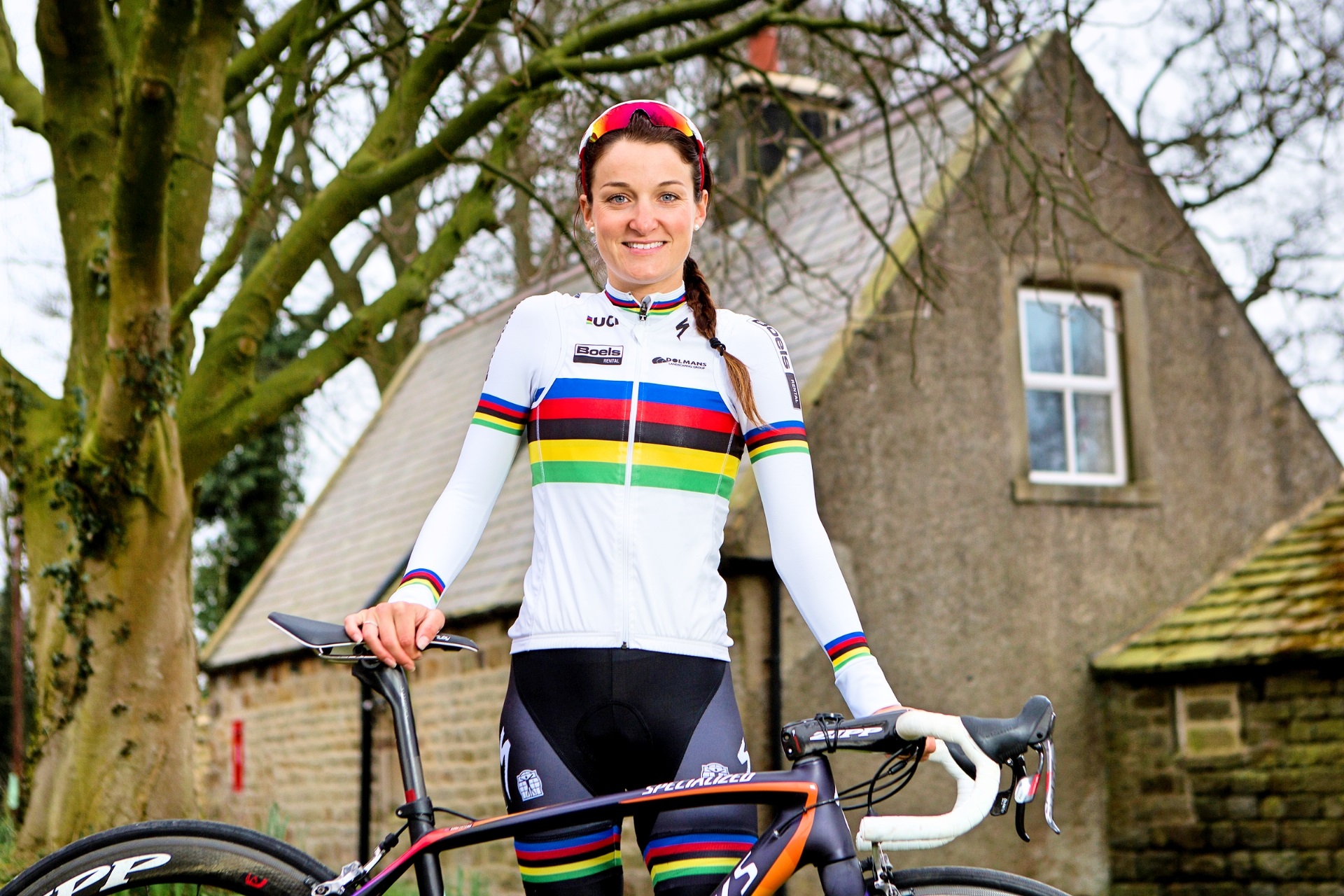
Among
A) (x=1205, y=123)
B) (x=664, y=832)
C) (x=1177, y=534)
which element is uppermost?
(x=1205, y=123)

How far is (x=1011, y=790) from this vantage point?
2006mm

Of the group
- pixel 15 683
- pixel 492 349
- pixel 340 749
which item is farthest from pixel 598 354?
pixel 15 683

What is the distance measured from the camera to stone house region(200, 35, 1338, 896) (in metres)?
10.1

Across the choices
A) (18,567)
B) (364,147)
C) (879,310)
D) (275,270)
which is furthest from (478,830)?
(879,310)

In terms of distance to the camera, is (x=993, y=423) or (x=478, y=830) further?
(x=993, y=423)

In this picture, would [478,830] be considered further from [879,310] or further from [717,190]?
[879,310]

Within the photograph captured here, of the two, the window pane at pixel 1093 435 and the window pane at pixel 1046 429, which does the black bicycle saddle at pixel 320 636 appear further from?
the window pane at pixel 1093 435

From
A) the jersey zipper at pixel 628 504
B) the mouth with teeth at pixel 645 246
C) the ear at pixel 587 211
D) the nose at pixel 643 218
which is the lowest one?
the jersey zipper at pixel 628 504

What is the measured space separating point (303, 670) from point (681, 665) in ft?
39.9

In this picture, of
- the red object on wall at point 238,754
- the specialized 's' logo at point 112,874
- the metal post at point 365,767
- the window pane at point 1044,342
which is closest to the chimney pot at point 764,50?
the window pane at point 1044,342

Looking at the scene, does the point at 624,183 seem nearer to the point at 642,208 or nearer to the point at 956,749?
the point at 642,208

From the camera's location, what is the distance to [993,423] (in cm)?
1079

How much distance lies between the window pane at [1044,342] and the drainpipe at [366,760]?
5420 millimetres

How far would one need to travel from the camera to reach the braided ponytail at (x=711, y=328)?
8.01 feet
